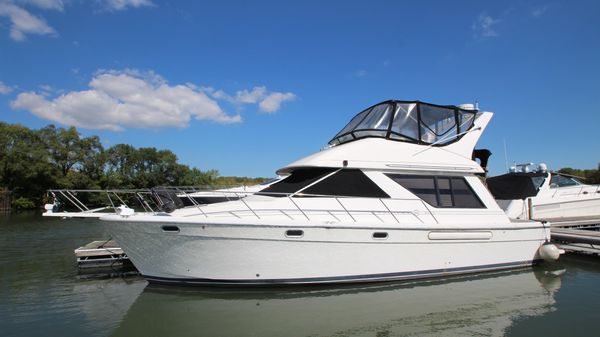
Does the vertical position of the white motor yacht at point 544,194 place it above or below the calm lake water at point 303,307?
above

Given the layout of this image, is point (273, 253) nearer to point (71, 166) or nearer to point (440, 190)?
point (440, 190)

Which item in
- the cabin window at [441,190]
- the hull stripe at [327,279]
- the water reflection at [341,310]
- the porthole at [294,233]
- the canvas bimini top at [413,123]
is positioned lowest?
the water reflection at [341,310]

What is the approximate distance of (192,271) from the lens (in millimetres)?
6082

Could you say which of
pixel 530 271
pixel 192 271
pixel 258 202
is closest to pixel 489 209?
pixel 530 271

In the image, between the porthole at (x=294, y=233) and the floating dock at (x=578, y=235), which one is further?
the floating dock at (x=578, y=235)

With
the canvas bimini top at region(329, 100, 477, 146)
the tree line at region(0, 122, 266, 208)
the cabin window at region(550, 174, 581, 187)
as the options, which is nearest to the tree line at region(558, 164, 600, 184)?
the cabin window at region(550, 174, 581, 187)

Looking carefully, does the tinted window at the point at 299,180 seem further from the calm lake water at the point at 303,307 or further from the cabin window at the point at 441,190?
the calm lake water at the point at 303,307

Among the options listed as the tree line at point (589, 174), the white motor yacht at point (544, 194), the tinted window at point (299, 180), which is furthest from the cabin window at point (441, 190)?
the tree line at point (589, 174)

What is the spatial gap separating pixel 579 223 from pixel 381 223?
9.79m

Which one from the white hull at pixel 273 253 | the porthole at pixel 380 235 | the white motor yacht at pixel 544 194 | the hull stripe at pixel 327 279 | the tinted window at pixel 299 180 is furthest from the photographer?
the white motor yacht at pixel 544 194

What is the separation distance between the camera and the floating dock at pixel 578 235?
938cm

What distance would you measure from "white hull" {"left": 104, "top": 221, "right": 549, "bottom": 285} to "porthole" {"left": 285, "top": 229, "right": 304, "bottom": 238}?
2.0 inches

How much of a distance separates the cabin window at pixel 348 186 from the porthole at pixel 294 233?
1003mm

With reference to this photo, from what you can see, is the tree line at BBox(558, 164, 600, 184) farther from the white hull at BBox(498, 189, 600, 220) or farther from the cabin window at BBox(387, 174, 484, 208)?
the cabin window at BBox(387, 174, 484, 208)
